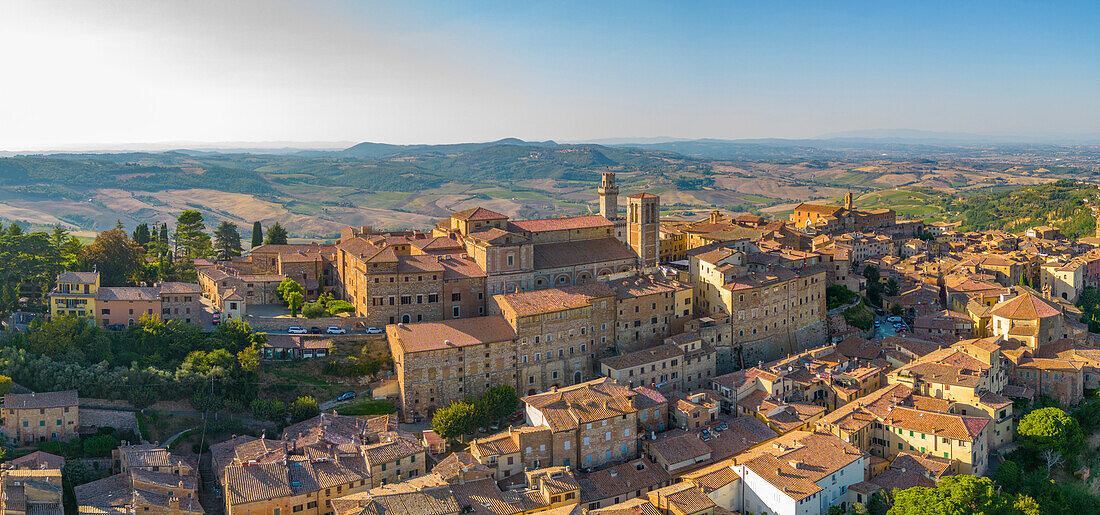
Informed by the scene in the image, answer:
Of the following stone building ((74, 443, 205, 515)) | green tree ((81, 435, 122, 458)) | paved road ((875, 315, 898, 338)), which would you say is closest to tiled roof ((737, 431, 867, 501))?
paved road ((875, 315, 898, 338))

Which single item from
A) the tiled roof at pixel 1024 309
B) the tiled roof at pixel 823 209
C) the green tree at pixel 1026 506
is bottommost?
the green tree at pixel 1026 506

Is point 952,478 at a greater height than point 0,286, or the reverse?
point 0,286

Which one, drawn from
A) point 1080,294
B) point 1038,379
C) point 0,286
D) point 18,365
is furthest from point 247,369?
point 1080,294

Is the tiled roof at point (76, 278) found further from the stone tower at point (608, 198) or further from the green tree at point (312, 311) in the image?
the stone tower at point (608, 198)

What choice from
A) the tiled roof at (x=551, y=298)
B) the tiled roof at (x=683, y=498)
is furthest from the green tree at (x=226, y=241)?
the tiled roof at (x=683, y=498)

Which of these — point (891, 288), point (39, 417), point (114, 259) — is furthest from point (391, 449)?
point (891, 288)

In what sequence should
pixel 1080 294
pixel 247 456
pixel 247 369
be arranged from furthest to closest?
pixel 1080 294, pixel 247 369, pixel 247 456

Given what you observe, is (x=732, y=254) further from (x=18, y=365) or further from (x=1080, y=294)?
(x=18, y=365)

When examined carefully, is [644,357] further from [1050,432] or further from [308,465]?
[1050,432]
